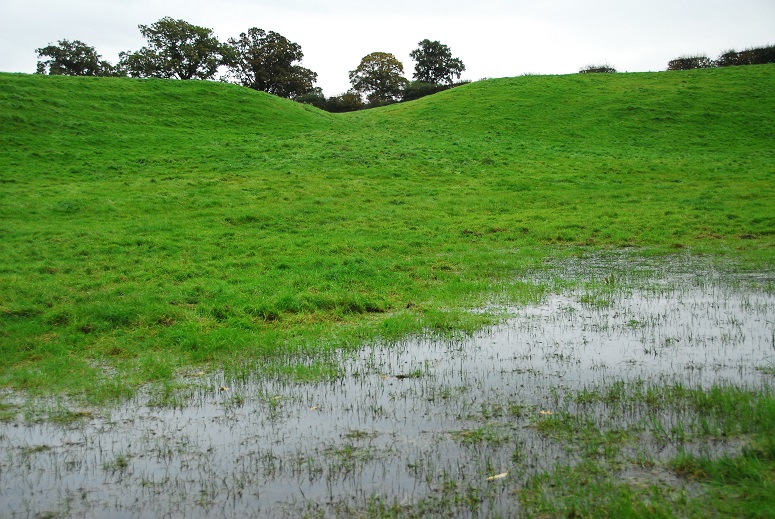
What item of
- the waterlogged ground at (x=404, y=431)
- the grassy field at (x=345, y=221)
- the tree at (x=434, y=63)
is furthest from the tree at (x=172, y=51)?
the waterlogged ground at (x=404, y=431)

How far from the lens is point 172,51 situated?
70.6 m

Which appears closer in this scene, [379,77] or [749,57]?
[749,57]

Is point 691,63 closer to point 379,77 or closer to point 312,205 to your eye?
point 379,77

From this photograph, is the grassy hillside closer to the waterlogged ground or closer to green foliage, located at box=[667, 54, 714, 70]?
the waterlogged ground

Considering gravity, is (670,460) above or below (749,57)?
below

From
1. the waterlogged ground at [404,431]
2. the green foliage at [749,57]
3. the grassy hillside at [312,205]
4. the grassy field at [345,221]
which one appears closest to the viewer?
the waterlogged ground at [404,431]

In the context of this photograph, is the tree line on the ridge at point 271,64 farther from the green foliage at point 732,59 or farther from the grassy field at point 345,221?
the grassy field at point 345,221

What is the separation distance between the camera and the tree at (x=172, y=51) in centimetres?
6938

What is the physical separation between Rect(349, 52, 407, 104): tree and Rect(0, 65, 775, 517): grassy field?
34.1m

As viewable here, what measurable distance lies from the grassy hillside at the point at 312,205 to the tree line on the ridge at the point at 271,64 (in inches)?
906

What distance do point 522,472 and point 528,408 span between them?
1.67 m

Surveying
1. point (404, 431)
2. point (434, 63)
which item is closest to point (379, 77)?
point (434, 63)

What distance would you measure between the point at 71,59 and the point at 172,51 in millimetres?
18074

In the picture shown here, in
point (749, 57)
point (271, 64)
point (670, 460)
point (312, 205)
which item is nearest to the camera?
point (670, 460)
